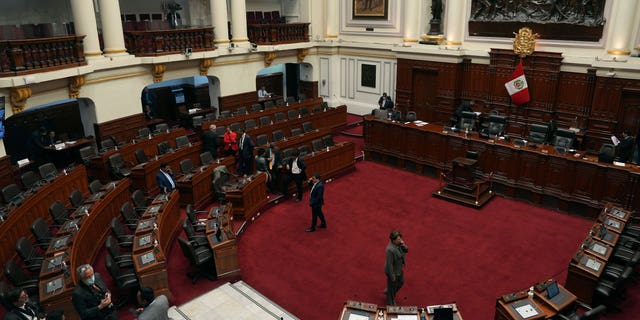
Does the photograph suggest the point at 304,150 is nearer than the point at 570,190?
No

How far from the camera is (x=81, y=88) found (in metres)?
13.0

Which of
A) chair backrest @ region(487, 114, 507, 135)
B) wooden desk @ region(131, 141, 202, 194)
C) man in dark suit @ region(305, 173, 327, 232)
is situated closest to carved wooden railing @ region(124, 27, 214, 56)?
wooden desk @ region(131, 141, 202, 194)

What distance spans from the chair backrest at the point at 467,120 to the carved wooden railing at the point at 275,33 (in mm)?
8106

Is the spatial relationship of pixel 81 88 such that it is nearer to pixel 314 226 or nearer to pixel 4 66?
pixel 4 66

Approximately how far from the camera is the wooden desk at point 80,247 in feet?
22.0

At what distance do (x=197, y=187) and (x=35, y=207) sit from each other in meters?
3.38

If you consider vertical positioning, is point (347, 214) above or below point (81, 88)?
below

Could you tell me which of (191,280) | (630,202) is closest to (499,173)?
(630,202)

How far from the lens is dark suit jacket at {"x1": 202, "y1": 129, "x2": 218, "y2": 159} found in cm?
1296

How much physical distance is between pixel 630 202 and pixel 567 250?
2.33m

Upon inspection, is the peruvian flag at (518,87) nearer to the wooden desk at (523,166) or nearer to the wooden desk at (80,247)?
the wooden desk at (523,166)

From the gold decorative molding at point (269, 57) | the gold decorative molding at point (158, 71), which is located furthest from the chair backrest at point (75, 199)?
the gold decorative molding at point (269, 57)

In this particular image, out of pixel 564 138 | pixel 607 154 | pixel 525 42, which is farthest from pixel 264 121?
pixel 607 154

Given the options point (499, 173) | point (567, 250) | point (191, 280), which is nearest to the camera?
point (191, 280)
